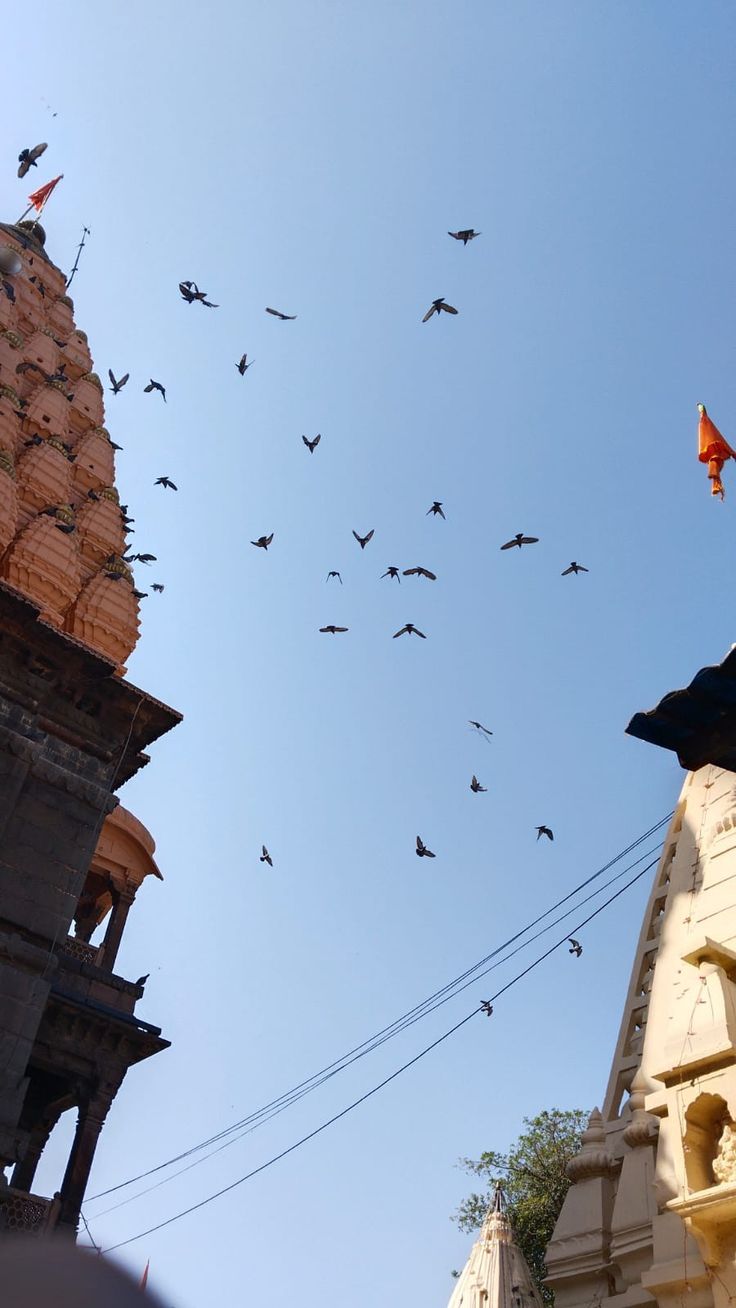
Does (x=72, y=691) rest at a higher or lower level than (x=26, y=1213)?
higher

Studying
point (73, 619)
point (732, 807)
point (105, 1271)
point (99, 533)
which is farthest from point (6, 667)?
point (105, 1271)

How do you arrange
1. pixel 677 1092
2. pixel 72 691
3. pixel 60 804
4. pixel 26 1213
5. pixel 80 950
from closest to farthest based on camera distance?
pixel 677 1092
pixel 26 1213
pixel 60 804
pixel 72 691
pixel 80 950

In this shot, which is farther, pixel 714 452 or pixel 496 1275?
pixel 496 1275

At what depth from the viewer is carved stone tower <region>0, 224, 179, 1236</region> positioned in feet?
47.6

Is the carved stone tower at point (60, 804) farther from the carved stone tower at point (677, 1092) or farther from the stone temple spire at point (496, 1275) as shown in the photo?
the stone temple spire at point (496, 1275)

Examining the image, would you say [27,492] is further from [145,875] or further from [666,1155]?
[666,1155]

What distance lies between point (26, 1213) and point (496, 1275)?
12.0 metres

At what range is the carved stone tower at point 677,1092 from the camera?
399 inches

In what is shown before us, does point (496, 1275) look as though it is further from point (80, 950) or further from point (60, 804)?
point (60, 804)

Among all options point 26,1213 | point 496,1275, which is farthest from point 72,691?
point 496,1275

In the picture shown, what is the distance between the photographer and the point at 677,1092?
10.8 m

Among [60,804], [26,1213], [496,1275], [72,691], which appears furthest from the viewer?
[496,1275]


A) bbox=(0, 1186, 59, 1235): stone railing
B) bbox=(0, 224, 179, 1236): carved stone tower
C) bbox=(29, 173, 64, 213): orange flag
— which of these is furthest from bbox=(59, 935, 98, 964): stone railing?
bbox=(29, 173, 64, 213): orange flag

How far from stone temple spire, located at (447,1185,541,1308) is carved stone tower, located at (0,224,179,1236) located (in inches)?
371
